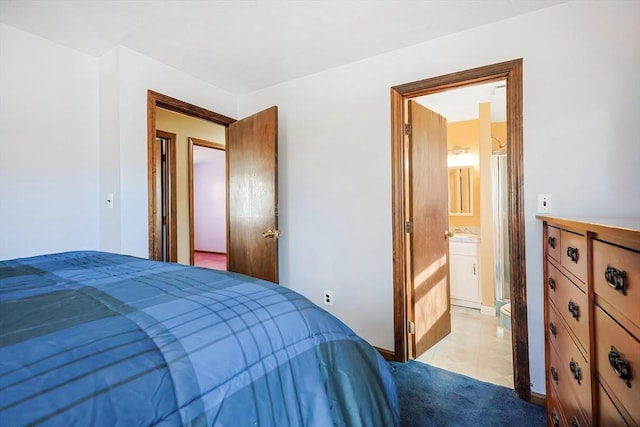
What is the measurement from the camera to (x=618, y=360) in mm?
709

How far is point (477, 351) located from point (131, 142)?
3047 mm

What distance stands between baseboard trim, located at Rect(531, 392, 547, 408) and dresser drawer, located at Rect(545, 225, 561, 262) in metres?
0.92

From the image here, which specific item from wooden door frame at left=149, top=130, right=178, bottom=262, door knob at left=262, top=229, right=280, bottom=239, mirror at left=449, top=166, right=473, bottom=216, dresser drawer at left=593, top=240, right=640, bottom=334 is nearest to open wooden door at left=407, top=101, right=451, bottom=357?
door knob at left=262, top=229, right=280, bottom=239

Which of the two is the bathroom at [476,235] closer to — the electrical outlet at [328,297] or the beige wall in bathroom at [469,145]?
the beige wall in bathroom at [469,145]

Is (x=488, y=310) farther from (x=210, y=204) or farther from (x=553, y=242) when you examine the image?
(x=210, y=204)

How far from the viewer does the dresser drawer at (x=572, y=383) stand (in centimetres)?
93

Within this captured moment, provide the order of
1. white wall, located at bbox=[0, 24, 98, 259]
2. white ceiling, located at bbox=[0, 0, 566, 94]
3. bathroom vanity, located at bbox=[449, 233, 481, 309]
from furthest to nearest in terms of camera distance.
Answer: bathroom vanity, located at bbox=[449, 233, 481, 309] → white wall, located at bbox=[0, 24, 98, 259] → white ceiling, located at bbox=[0, 0, 566, 94]

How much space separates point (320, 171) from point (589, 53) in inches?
70.7

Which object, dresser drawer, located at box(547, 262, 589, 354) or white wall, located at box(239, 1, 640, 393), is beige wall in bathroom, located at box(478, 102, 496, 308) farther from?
dresser drawer, located at box(547, 262, 589, 354)

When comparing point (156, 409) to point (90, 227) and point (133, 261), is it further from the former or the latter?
point (90, 227)

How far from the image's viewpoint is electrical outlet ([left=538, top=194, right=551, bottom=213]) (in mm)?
1764

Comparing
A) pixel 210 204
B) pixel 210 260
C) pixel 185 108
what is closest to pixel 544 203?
pixel 185 108

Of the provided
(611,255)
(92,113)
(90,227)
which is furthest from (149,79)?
(611,255)

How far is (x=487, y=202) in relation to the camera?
3.18 m
